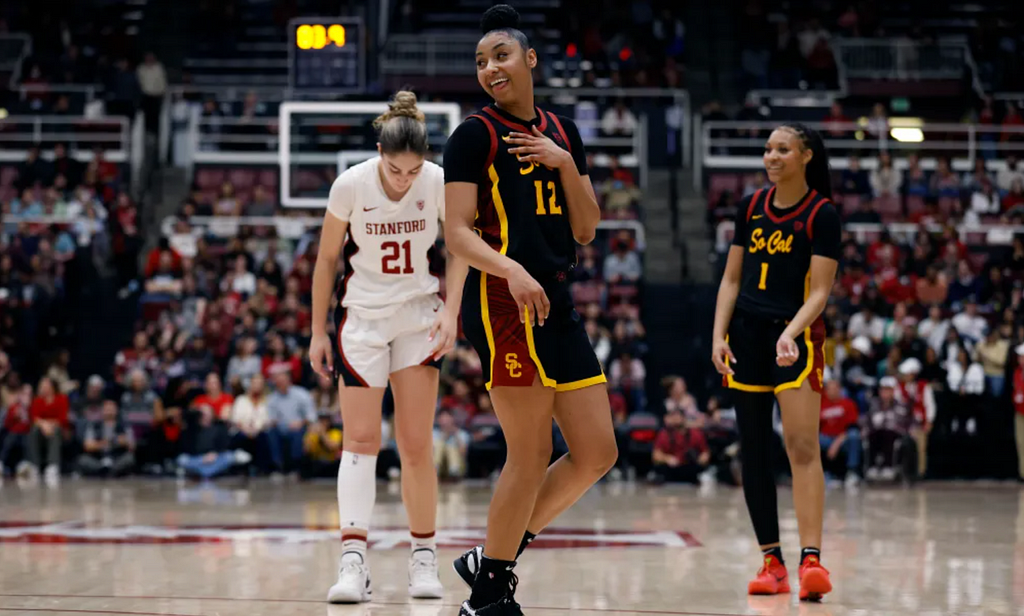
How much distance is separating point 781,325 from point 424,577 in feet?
6.18

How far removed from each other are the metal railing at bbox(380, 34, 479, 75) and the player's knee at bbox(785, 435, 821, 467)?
16.8 m

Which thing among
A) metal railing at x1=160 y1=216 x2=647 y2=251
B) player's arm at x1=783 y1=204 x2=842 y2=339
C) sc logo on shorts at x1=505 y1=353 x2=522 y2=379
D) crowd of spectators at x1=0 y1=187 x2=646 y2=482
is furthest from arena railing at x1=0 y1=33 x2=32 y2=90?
sc logo on shorts at x1=505 y1=353 x2=522 y2=379

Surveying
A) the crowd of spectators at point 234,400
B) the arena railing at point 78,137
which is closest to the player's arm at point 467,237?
the crowd of spectators at point 234,400

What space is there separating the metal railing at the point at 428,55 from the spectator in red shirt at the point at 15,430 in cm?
943

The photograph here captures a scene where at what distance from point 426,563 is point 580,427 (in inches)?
53.2

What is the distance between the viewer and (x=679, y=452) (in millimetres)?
13781

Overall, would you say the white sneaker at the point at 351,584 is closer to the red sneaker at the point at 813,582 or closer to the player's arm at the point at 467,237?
the player's arm at the point at 467,237

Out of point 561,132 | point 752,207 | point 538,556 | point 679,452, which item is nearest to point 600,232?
point 679,452

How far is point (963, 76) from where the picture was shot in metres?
22.1

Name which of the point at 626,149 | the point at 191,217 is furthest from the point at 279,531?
the point at 626,149

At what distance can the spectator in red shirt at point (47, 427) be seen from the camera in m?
14.4

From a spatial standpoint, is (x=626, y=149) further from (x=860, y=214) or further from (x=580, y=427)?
(x=580, y=427)

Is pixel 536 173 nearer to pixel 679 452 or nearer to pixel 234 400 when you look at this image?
pixel 679 452

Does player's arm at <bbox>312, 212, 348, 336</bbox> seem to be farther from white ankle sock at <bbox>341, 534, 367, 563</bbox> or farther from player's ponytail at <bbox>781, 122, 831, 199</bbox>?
player's ponytail at <bbox>781, 122, 831, 199</bbox>
